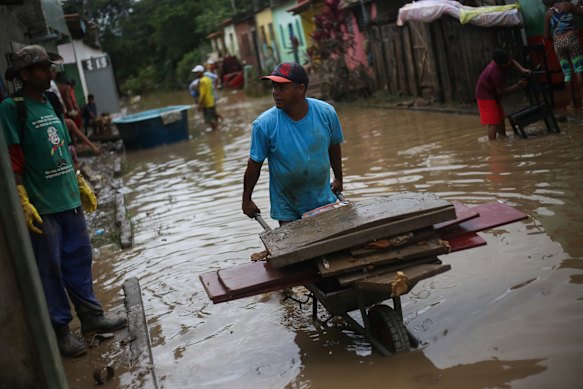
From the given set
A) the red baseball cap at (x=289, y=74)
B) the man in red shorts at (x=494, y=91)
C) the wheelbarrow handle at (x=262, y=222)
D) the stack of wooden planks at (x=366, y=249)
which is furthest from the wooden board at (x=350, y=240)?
the man in red shorts at (x=494, y=91)

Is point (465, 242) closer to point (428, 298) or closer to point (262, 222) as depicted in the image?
point (428, 298)

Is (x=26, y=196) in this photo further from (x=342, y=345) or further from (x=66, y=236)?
(x=342, y=345)

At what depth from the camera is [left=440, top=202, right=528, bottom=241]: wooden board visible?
4.57 meters

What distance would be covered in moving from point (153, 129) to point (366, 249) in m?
15.7

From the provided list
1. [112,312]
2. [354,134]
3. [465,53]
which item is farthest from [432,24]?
[112,312]

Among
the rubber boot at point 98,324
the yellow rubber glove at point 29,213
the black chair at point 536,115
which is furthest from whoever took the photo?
the black chair at point 536,115

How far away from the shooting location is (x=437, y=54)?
1648cm

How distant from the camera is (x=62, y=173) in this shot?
5227 mm

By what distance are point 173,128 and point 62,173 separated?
14.5 m

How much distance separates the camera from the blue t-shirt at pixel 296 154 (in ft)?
16.8

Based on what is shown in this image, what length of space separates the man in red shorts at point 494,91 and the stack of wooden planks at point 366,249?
634 centimetres

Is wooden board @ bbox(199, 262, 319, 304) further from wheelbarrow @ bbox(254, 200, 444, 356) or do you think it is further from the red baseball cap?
the red baseball cap

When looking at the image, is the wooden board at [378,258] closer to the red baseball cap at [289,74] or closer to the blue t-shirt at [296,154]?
the blue t-shirt at [296,154]

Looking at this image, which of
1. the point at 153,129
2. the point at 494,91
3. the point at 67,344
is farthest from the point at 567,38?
the point at 153,129
